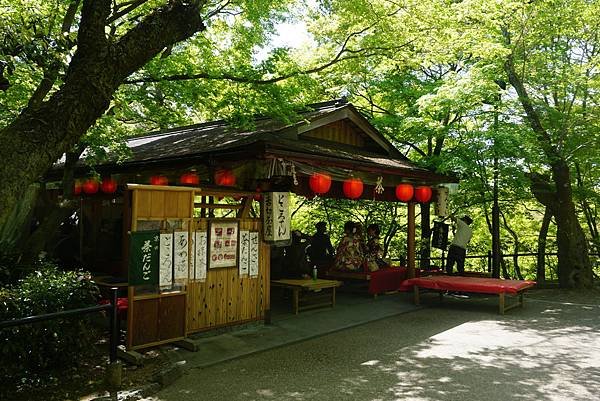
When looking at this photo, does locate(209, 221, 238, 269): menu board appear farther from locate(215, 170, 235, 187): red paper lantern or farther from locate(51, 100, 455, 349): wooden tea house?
locate(215, 170, 235, 187): red paper lantern

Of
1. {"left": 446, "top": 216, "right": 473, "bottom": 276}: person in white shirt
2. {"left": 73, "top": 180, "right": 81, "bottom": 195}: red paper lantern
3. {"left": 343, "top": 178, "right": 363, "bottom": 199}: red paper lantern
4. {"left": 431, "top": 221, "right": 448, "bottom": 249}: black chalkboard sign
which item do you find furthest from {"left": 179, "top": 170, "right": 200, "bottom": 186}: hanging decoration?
{"left": 431, "top": 221, "right": 448, "bottom": 249}: black chalkboard sign

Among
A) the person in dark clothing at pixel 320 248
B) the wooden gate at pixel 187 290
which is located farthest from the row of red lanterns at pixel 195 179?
the person in dark clothing at pixel 320 248

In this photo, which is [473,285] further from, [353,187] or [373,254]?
[353,187]

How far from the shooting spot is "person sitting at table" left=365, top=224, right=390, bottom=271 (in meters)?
12.8

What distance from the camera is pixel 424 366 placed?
6832 millimetres

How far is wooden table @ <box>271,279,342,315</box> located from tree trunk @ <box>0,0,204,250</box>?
19.7 feet

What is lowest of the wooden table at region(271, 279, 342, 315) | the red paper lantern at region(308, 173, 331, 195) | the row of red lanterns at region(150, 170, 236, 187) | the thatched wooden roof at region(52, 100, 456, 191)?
the wooden table at region(271, 279, 342, 315)

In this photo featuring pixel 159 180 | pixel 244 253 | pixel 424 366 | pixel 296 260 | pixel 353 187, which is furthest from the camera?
pixel 296 260

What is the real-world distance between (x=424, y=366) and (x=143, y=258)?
4.35 m

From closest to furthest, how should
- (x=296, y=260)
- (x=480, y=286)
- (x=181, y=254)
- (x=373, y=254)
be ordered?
(x=181, y=254), (x=480, y=286), (x=373, y=254), (x=296, y=260)

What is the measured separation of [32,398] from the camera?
207 inches

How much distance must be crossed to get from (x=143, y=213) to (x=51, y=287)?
1.63m

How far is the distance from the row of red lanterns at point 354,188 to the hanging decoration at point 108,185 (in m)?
5.36

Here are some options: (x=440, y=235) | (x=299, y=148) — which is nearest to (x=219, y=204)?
(x=299, y=148)
